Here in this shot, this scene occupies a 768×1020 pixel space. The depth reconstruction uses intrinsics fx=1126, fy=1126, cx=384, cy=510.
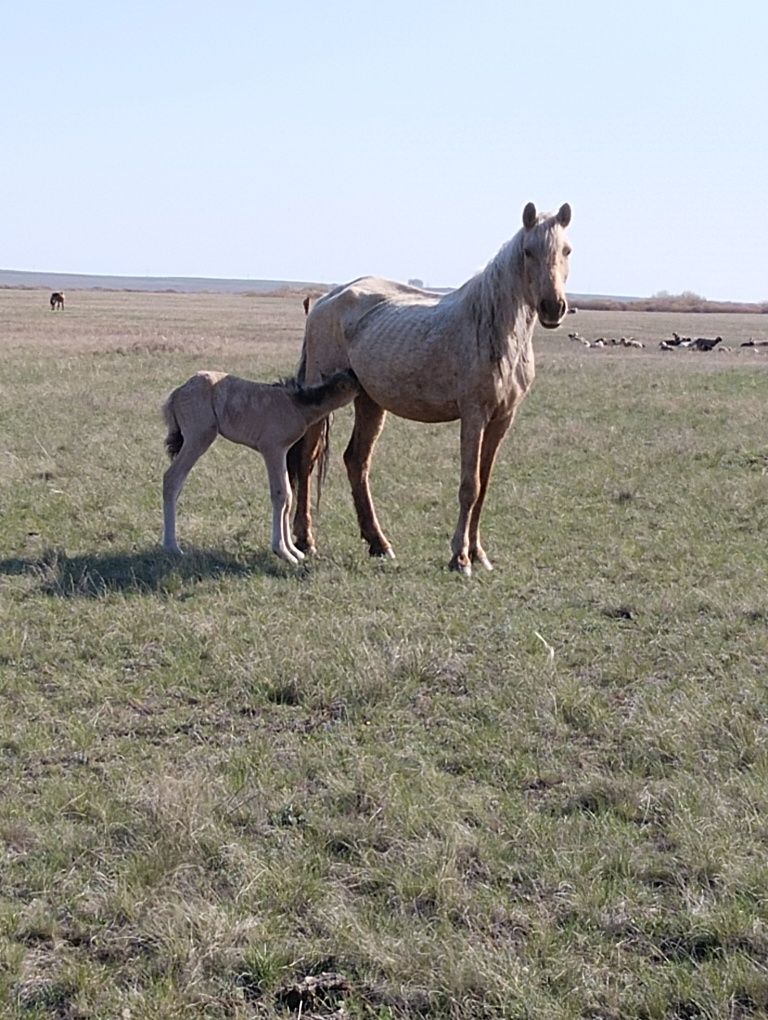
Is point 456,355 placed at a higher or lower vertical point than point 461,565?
higher

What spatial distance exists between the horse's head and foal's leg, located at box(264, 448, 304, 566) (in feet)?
7.23

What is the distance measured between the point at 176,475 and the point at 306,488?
1.16 metres

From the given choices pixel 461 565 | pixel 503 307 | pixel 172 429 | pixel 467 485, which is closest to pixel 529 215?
pixel 503 307

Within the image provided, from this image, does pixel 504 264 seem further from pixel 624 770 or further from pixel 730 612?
pixel 624 770

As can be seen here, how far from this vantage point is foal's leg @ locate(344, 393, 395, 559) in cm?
874

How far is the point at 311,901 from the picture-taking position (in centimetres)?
363

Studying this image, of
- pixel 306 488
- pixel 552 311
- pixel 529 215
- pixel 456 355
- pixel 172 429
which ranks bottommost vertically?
pixel 306 488

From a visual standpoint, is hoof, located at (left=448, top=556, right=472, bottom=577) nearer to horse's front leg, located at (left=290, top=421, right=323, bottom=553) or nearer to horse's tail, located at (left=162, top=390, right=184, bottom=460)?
horse's front leg, located at (left=290, top=421, right=323, bottom=553)

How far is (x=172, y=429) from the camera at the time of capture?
8609mm

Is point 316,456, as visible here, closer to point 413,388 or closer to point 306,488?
point 306,488

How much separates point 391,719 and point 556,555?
360 centimetres

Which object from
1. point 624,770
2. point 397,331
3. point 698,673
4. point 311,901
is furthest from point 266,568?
point 311,901

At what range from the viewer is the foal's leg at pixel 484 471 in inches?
328

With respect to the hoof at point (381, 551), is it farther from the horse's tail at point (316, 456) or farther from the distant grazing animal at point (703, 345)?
the distant grazing animal at point (703, 345)
